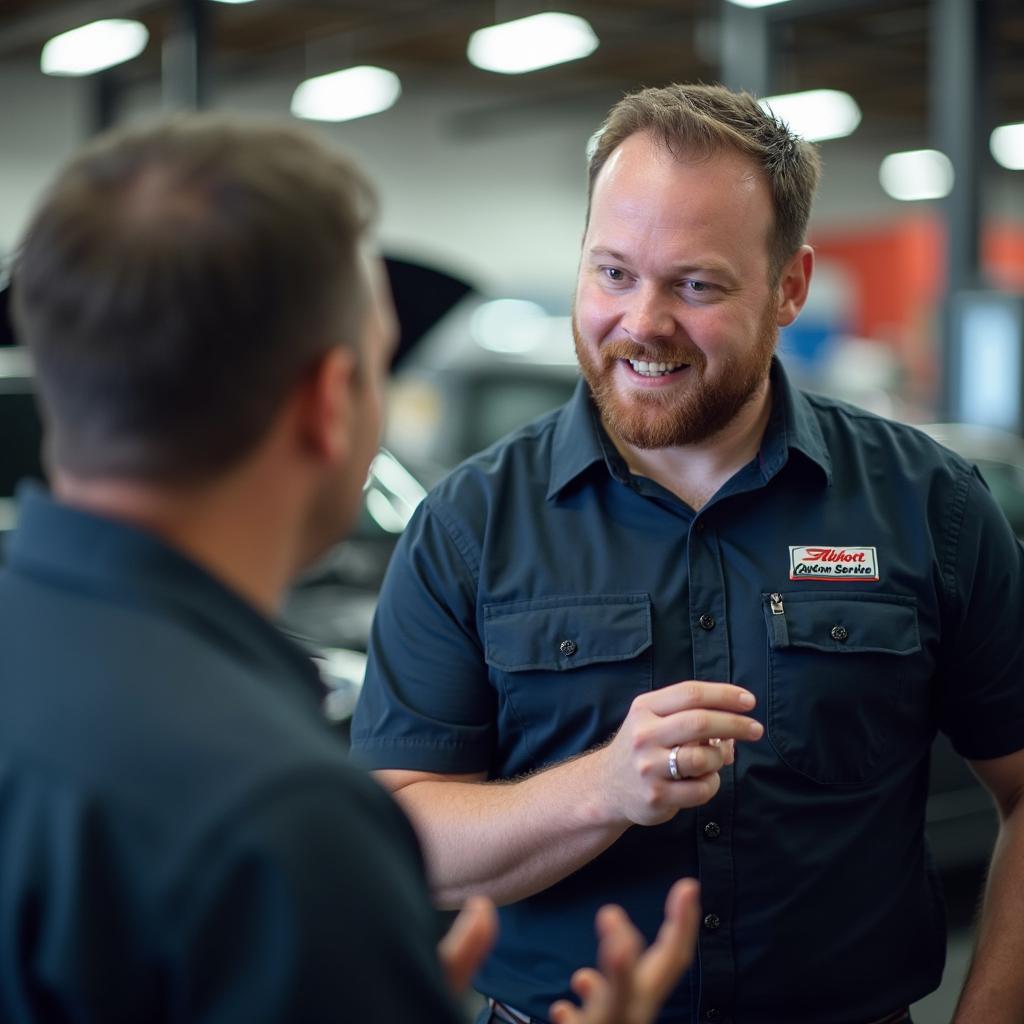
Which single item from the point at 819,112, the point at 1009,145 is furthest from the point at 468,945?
the point at 1009,145

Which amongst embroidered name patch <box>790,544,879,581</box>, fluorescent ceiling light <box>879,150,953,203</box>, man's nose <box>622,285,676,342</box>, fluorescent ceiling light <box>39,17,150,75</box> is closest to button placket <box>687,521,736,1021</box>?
embroidered name patch <box>790,544,879,581</box>

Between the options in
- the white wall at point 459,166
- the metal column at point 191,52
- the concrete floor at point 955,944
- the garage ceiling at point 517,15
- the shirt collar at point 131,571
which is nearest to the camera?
the shirt collar at point 131,571

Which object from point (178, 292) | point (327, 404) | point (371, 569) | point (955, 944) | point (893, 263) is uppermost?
point (178, 292)

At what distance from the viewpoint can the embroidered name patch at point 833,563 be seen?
5.94ft

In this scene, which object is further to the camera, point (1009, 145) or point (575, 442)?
point (1009, 145)

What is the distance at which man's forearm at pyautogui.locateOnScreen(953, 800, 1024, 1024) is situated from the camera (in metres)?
1.75

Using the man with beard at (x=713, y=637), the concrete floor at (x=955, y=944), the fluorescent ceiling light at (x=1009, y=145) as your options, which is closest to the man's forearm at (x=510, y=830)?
the man with beard at (x=713, y=637)

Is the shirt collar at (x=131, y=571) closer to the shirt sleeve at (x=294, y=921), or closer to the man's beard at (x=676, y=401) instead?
the shirt sleeve at (x=294, y=921)

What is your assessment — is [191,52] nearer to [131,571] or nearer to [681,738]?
[681,738]

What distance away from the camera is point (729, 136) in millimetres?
1836

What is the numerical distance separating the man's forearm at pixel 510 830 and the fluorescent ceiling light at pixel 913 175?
61.9 feet

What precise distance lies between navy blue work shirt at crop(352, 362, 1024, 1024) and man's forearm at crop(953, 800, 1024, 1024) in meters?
0.06

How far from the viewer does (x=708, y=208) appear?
181 centimetres

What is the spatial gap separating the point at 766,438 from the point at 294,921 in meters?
1.19
